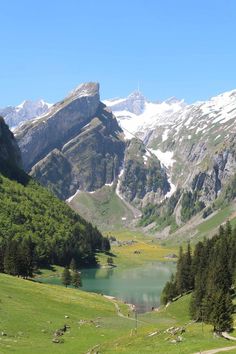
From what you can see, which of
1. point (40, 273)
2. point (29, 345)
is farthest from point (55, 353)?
point (40, 273)

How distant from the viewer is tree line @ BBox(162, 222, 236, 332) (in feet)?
234

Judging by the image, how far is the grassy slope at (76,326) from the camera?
58294mm

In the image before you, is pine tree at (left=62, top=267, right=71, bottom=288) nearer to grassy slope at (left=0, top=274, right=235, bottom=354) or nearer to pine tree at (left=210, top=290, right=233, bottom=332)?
grassy slope at (left=0, top=274, right=235, bottom=354)

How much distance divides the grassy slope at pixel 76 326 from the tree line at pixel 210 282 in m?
2.97

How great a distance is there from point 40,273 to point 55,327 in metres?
118

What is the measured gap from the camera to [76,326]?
260 ft

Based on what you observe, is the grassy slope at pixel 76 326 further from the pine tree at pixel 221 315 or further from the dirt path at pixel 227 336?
the dirt path at pixel 227 336

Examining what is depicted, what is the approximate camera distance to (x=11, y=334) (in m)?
66.4

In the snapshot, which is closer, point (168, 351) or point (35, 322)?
point (168, 351)

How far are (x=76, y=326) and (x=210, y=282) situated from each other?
26.5 meters

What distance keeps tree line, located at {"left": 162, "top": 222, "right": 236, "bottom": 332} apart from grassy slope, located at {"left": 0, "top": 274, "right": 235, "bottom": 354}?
2.97 m

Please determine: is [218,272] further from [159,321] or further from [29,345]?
[29,345]

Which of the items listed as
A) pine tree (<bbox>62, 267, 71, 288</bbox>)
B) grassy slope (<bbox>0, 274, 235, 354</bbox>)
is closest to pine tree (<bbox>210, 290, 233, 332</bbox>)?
grassy slope (<bbox>0, 274, 235, 354</bbox>)

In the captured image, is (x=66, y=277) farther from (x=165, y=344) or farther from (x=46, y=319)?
(x=165, y=344)
